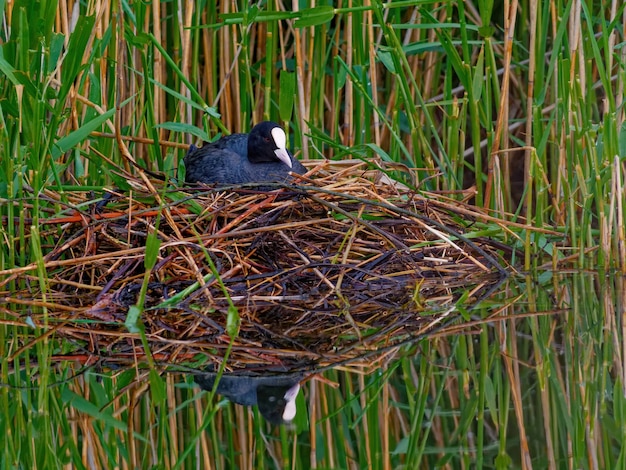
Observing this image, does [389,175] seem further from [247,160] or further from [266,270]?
[266,270]

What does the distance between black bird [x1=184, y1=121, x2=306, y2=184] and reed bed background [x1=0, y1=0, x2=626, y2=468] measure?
15cm

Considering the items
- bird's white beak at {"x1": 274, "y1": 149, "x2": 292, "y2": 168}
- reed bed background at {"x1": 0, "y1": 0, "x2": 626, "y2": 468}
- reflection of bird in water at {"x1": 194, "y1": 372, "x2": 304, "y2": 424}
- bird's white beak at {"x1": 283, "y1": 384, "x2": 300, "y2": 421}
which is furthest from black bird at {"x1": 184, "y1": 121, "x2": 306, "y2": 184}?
bird's white beak at {"x1": 283, "y1": 384, "x2": 300, "y2": 421}

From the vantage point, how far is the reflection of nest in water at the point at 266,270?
10.3ft

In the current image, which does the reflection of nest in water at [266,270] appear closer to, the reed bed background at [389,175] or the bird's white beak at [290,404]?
the reed bed background at [389,175]

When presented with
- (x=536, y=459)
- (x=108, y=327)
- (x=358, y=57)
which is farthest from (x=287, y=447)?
(x=358, y=57)

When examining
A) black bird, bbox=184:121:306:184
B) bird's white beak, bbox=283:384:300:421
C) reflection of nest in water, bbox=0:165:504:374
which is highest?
black bird, bbox=184:121:306:184

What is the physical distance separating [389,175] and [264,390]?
70.7 inches

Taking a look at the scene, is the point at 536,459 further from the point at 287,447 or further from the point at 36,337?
the point at 36,337

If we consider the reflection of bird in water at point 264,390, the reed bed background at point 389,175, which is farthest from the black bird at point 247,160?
the reflection of bird in water at point 264,390

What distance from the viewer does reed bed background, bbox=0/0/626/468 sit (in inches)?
95.3

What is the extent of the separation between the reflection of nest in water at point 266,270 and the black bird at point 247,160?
9.4 inches

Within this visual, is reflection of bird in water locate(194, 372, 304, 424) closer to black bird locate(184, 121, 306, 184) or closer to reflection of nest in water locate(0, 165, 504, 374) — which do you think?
reflection of nest in water locate(0, 165, 504, 374)

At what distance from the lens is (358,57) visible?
4504mm

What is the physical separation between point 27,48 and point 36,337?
89cm
